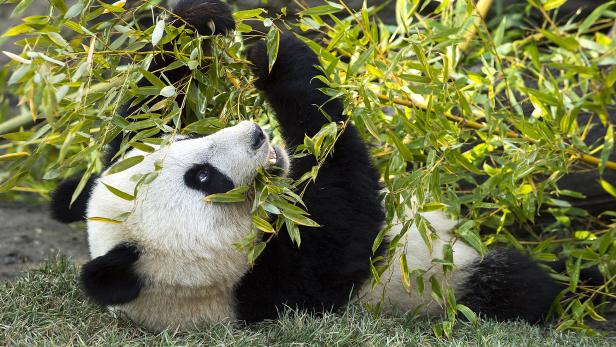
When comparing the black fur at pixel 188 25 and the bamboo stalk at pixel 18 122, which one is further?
the bamboo stalk at pixel 18 122

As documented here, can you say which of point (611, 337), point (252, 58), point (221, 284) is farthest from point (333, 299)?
point (611, 337)

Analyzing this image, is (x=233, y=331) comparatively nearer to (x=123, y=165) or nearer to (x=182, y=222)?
(x=182, y=222)

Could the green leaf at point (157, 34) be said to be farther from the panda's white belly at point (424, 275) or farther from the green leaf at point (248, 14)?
the panda's white belly at point (424, 275)

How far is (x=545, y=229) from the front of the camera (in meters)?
4.12

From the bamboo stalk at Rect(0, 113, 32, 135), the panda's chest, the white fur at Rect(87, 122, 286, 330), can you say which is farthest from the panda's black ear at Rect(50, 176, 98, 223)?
the bamboo stalk at Rect(0, 113, 32, 135)

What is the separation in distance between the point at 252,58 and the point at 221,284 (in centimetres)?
93

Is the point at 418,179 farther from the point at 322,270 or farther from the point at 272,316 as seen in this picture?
the point at 272,316

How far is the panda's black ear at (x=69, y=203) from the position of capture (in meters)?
3.04

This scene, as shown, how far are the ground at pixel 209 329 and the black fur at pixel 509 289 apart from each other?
0.12 m

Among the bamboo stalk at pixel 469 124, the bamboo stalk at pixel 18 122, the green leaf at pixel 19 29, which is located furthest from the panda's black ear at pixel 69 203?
the bamboo stalk at pixel 18 122

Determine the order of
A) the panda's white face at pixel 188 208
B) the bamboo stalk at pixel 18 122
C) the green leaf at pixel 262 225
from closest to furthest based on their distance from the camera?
the green leaf at pixel 262 225, the panda's white face at pixel 188 208, the bamboo stalk at pixel 18 122

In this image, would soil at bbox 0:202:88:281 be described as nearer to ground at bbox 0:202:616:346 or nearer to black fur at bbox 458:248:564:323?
ground at bbox 0:202:616:346

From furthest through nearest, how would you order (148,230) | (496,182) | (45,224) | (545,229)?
(45,224), (545,229), (496,182), (148,230)

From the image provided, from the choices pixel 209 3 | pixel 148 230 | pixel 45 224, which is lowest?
pixel 45 224
